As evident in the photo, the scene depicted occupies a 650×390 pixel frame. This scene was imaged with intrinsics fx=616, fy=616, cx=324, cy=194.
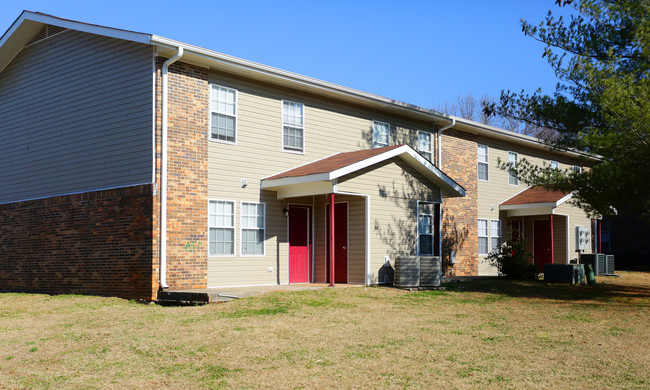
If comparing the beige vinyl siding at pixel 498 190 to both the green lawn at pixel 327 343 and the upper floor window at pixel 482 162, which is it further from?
the green lawn at pixel 327 343

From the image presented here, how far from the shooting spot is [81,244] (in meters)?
15.6

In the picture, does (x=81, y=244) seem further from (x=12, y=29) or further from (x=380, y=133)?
(x=380, y=133)

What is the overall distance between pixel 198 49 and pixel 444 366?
9.63 m

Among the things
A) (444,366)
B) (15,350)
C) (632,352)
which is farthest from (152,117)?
(632,352)

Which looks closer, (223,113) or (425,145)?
(223,113)

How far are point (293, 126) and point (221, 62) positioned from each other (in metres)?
3.07

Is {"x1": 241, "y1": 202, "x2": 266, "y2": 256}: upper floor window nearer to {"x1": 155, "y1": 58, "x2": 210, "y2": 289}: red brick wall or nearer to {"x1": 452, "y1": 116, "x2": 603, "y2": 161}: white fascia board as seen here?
{"x1": 155, "y1": 58, "x2": 210, "y2": 289}: red brick wall

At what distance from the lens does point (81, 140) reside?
631 inches

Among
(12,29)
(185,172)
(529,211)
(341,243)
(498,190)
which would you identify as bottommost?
(341,243)

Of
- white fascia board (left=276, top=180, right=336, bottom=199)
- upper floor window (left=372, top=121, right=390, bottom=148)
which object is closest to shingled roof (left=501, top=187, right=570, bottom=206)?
upper floor window (left=372, top=121, right=390, bottom=148)

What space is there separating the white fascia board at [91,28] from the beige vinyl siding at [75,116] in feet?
1.27

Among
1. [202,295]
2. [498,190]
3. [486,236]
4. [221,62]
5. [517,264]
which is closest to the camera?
[202,295]

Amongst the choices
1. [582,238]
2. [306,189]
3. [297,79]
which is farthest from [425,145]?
[582,238]

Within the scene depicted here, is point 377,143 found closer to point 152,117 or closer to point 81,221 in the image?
point 152,117
